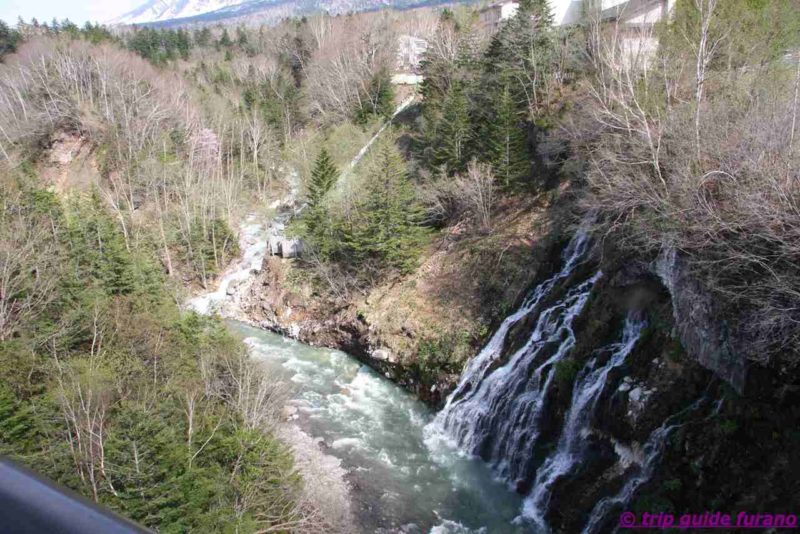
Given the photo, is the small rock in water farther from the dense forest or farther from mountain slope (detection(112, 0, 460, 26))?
mountain slope (detection(112, 0, 460, 26))

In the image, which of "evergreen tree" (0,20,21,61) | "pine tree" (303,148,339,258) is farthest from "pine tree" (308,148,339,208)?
"evergreen tree" (0,20,21,61)

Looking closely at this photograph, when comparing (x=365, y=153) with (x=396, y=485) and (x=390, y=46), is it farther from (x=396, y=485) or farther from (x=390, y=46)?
(x=396, y=485)

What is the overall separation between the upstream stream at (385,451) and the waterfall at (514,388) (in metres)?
0.69

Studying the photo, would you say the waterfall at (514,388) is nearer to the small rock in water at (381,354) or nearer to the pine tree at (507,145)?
the small rock in water at (381,354)

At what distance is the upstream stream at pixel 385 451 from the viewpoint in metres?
16.0

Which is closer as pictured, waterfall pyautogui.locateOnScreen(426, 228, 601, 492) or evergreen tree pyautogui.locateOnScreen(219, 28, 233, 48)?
waterfall pyautogui.locateOnScreen(426, 228, 601, 492)

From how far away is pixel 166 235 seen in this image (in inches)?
1415

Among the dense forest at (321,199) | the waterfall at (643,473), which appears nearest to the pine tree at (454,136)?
the dense forest at (321,199)

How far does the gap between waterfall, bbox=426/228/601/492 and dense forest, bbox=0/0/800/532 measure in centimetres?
150

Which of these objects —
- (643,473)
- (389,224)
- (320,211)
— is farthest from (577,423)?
(320,211)

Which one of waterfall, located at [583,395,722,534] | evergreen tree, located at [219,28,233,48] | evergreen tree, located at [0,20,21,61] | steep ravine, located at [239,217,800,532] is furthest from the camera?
evergreen tree, located at [219,28,233,48]

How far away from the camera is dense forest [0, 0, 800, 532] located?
40.5 ft

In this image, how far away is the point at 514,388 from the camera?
1875 cm

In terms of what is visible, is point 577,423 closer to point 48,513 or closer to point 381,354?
point 381,354
